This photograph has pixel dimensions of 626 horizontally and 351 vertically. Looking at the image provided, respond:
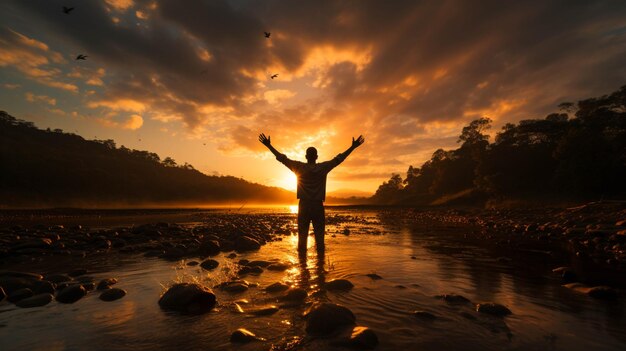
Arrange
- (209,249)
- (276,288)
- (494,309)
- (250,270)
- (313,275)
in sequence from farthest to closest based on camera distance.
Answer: (209,249) → (250,270) → (313,275) → (276,288) → (494,309)

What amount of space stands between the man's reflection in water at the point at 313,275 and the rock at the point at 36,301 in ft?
12.8

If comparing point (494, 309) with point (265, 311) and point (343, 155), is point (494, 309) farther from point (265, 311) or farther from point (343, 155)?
point (343, 155)

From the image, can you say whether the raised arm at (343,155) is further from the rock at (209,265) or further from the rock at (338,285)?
the rock at (209,265)

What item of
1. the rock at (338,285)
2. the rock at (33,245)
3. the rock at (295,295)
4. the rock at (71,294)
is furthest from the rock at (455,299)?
the rock at (33,245)

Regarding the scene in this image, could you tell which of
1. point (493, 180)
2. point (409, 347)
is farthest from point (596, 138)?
point (409, 347)

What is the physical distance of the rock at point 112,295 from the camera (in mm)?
4520

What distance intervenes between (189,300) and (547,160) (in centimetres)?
8017

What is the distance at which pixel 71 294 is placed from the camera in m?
4.50

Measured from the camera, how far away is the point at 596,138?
132 ft

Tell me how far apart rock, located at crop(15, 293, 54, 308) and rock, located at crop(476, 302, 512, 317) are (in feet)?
20.7

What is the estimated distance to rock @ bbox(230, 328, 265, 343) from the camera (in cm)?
301

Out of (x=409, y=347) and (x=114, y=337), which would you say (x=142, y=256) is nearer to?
(x=114, y=337)

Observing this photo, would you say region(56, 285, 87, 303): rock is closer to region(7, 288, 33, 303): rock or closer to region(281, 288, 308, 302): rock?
region(7, 288, 33, 303): rock

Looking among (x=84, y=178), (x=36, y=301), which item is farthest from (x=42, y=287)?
(x=84, y=178)
